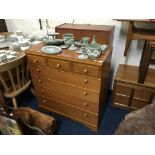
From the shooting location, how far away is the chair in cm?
147

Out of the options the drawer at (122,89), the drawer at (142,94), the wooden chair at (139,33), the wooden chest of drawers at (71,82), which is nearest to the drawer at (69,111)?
the wooden chest of drawers at (71,82)

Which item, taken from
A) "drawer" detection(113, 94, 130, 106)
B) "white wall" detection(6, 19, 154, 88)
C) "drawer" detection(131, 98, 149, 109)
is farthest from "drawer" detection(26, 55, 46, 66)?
"drawer" detection(131, 98, 149, 109)

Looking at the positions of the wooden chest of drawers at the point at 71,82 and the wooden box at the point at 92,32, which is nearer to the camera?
the wooden chest of drawers at the point at 71,82

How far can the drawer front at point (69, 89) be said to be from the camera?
147 centimetres

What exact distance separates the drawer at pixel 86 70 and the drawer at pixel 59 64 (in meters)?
0.07

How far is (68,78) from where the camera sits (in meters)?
1.48

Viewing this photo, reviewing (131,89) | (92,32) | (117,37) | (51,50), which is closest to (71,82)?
(51,50)

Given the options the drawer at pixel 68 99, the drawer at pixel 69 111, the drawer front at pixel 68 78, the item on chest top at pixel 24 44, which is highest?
the item on chest top at pixel 24 44

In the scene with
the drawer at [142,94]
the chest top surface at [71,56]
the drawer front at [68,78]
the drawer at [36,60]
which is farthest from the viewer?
the drawer at [142,94]

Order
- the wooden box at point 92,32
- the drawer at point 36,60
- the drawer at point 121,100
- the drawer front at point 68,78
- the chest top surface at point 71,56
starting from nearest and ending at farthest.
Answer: the chest top surface at point 71,56, the drawer front at point 68,78, the drawer at point 36,60, the wooden box at point 92,32, the drawer at point 121,100

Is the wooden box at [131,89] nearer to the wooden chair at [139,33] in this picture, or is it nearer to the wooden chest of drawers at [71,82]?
the wooden chest of drawers at [71,82]

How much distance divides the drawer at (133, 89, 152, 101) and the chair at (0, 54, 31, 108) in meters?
1.31

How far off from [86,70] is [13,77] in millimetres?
913

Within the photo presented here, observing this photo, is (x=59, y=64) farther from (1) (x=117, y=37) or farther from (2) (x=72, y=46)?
(1) (x=117, y=37)
